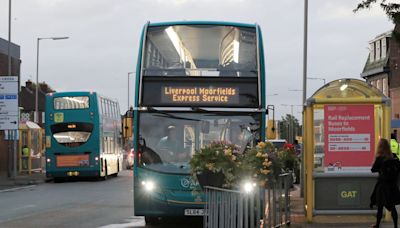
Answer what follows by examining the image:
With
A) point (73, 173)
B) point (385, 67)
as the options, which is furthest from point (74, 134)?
point (385, 67)

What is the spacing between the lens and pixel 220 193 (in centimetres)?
1091

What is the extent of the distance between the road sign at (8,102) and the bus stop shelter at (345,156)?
2244 cm

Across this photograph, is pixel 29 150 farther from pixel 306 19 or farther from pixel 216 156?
pixel 216 156

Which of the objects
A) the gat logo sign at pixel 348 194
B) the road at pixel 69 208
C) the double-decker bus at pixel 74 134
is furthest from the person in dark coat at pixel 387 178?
the double-decker bus at pixel 74 134

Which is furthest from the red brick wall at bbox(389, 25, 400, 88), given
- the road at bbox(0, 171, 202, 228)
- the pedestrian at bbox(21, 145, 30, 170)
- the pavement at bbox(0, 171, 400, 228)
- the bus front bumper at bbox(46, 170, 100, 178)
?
the road at bbox(0, 171, 202, 228)

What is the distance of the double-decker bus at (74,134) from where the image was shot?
1267 inches

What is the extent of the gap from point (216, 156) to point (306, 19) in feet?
43.4

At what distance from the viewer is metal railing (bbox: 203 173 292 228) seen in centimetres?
1034

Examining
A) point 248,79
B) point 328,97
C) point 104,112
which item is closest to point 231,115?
point 248,79

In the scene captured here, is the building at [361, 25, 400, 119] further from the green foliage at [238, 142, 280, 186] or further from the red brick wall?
the green foliage at [238, 142, 280, 186]

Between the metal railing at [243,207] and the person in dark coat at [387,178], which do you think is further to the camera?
the person in dark coat at [387,178]

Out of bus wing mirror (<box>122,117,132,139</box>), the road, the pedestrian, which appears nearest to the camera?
bus wing mirror (<box>122,117,132,139</box>)

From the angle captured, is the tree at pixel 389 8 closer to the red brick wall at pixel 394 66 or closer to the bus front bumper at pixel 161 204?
the bus front bumper at pixel 161 204

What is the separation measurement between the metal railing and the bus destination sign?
237 cm
